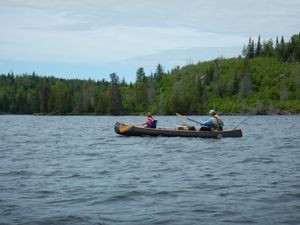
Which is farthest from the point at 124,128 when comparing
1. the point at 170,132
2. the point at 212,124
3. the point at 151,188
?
the point at 151,188

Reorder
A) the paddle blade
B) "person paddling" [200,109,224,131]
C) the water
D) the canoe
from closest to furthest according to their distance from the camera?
the water
the canoe
"person paddling" [200,109,224,131]
the paddle blade

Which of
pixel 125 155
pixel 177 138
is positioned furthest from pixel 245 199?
pixel 177 138

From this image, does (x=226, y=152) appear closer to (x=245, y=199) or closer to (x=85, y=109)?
(x=245, y=199)

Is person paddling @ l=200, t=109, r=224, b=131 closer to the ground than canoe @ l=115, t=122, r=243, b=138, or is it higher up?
higher up

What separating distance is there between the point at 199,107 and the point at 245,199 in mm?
154615

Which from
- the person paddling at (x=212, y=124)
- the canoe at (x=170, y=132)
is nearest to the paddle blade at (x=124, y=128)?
the canoe at (x=170, y=132)

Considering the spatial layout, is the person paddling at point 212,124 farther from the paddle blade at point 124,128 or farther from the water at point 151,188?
the water at point 151,188

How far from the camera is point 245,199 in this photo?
14734 mm

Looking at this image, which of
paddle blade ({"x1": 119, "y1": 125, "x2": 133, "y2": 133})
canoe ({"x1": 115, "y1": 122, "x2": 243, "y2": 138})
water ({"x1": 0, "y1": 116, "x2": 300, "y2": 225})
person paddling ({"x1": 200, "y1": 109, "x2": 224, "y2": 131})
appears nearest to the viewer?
water ({"x1": 0, "y1": 116, "x2": 300, "y2": 225})

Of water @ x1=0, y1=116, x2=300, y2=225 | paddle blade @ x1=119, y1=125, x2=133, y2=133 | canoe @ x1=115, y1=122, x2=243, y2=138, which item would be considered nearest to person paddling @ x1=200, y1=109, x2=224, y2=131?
canoe @ x1=115, y1=122, x2=243, y2=138

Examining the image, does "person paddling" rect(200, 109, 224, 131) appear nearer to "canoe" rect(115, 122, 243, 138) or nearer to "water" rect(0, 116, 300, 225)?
"canoe" rect(115, 122, 243, 138)

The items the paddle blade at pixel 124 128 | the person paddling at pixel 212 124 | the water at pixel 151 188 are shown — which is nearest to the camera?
the water at pixel 151 188

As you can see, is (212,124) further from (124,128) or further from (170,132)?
(124,128)

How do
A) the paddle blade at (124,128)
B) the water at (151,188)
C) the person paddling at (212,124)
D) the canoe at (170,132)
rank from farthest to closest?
the paddle blade at (124,128), the person paddling at (212,124), the canoe at (170,132), the water at (151,188)
